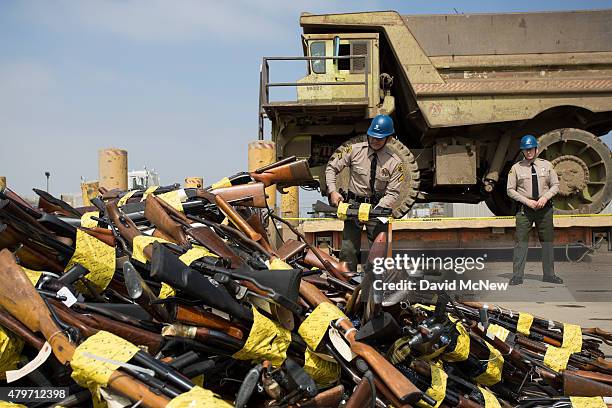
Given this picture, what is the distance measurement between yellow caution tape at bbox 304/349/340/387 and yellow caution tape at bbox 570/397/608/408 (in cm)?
108

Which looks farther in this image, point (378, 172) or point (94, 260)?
point (378, 172)

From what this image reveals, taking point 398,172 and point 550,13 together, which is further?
point 550,13

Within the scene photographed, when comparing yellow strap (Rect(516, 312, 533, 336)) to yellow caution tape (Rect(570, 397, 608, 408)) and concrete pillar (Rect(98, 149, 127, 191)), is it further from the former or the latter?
concrete pillar (Rect(98, 149, 127, 191))

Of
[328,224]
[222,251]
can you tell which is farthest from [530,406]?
[328,224]

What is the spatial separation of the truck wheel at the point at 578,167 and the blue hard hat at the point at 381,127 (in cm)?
486

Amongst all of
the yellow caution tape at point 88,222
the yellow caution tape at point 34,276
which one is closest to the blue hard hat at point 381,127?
the yellow caution tape at point 88,222

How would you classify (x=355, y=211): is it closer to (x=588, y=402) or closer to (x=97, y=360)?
(x=588, y=402)

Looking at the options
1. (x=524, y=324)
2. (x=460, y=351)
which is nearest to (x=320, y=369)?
(x=460, y=351)

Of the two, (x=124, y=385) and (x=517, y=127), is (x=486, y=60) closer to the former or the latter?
(x=517, y=127)

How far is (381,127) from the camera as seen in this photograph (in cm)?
444

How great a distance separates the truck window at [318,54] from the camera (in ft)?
28.9

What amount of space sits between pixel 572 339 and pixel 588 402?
0.75 metres

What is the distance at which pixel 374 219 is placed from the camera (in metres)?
4.19

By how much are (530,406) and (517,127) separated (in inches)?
290
